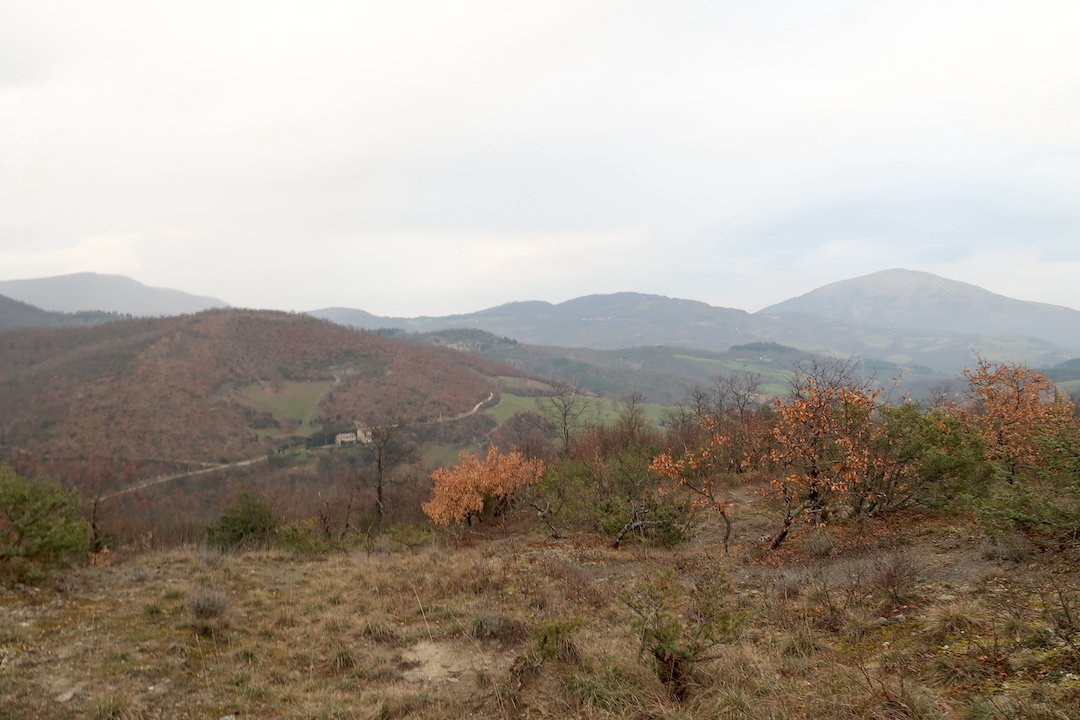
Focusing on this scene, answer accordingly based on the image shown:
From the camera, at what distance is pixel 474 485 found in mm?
25125

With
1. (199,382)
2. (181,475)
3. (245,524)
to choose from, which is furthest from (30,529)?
(199,382)

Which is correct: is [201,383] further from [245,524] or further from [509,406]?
[245,524]

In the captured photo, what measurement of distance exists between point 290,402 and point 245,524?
109587 mm

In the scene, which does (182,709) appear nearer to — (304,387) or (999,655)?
(999,655)

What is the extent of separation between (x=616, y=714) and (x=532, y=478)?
2220 centimetres

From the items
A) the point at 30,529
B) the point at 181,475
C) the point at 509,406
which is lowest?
the point at 181,475

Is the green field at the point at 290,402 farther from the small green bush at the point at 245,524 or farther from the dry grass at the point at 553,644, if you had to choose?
the dry grass at the point at 553,644

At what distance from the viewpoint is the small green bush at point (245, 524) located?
24.5 m

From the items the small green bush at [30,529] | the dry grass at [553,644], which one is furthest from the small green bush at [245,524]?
the dry grass at [553,644]

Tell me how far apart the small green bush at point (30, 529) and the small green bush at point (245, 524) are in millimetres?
13398

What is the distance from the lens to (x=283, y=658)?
297 inches

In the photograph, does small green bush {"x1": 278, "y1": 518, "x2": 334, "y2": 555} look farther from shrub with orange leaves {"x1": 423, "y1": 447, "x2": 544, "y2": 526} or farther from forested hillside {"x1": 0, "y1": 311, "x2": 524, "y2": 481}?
forested hillside {"x1": 0, "y1": 311, "x2": 524, "y2": 481}

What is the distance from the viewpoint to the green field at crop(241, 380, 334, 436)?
111 meters

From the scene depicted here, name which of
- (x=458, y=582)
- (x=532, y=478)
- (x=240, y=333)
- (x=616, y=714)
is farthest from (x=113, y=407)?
(x=616, y=714)
